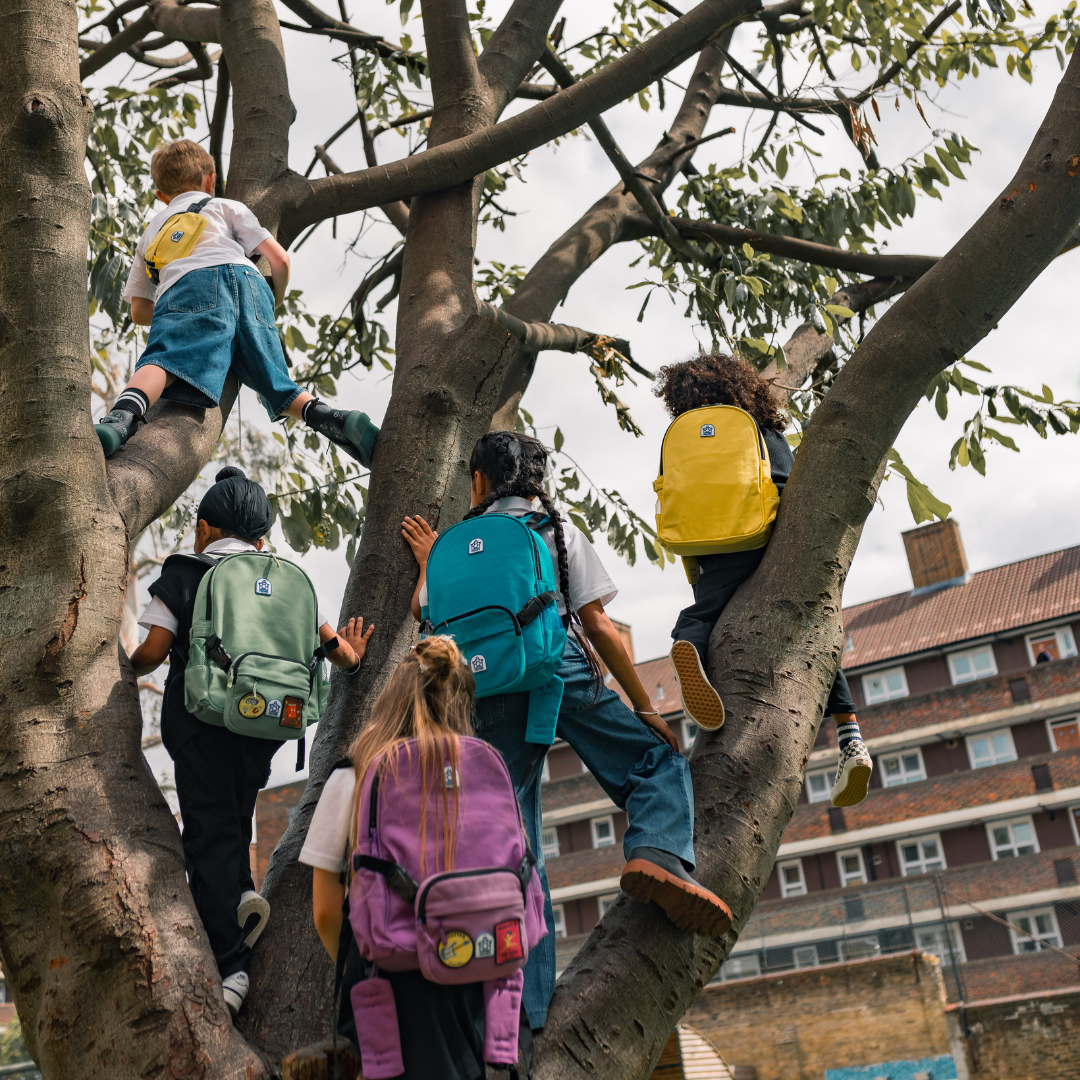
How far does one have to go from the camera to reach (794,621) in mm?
2900

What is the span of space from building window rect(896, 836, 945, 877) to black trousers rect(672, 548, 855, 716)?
3411 cm

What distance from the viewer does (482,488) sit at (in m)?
3.37

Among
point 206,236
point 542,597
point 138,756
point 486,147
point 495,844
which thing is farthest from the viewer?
Answer: point 486,147

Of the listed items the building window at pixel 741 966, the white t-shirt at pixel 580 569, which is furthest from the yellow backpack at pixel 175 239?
the building window at pixel 741 966

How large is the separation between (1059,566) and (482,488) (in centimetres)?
3696

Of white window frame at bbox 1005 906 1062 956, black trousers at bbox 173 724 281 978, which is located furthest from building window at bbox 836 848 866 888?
black trousers at bbox 173 724 281 978

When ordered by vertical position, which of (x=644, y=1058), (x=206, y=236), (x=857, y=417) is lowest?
(x=644, y=1058)

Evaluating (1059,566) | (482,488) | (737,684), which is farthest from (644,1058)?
(1059,566)

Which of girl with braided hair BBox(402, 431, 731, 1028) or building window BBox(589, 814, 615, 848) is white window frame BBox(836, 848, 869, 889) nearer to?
building window BBox(589, 814, 615, 848)

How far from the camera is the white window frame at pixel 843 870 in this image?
35.4 meters

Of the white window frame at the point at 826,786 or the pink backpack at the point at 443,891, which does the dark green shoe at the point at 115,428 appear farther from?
the white window frame at the point at 826,786

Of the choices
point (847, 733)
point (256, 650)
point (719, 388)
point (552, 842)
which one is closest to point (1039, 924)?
point (552, 842)

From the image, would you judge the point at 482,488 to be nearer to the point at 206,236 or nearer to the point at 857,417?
the point at 857,417

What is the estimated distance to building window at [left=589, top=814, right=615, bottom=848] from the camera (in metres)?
39.2
